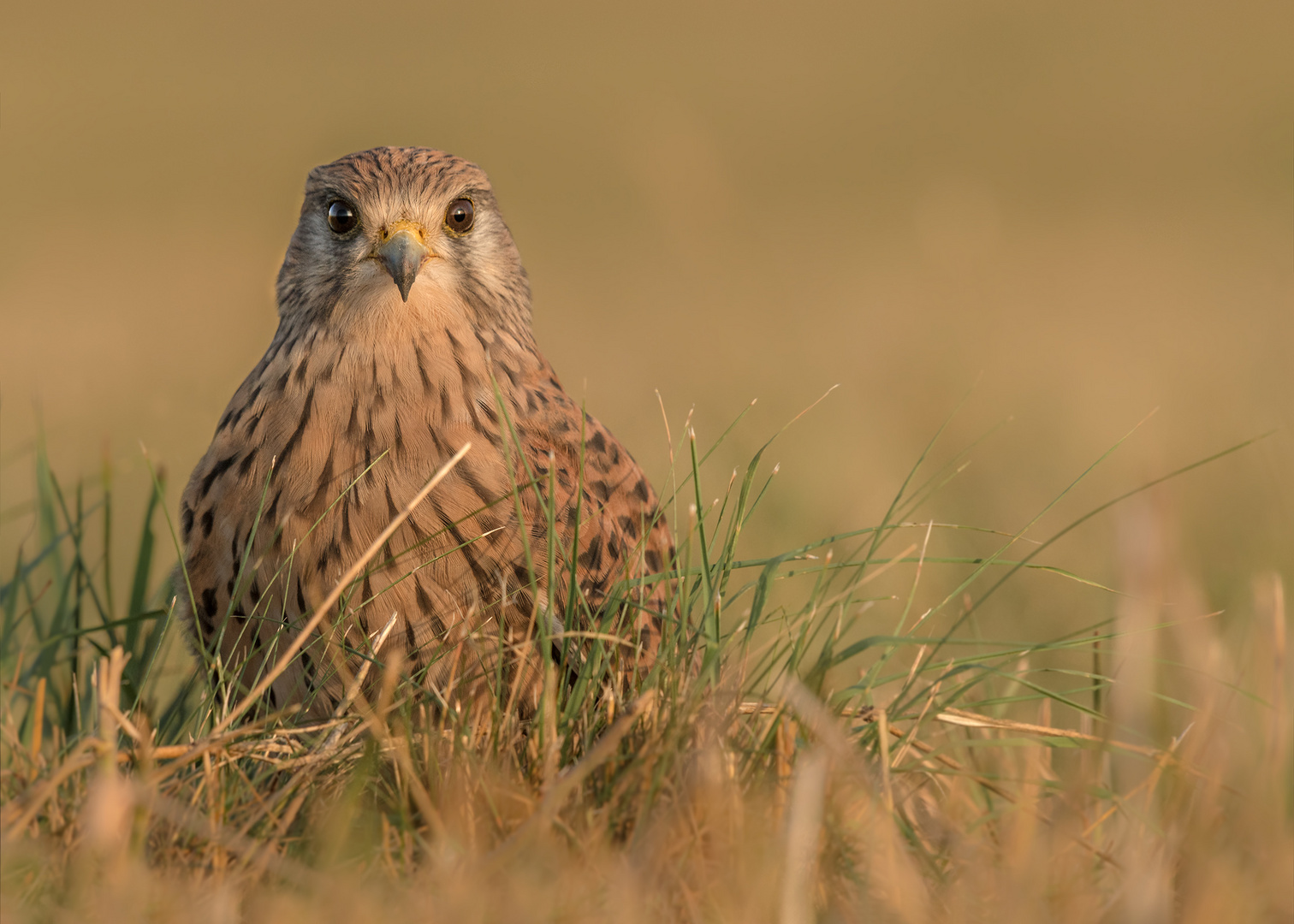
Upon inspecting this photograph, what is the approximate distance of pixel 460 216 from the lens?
12.6 feet

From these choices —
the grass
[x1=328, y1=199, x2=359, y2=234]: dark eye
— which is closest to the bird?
[x1=328, y1=199, x2=359, y2=234]: dark eye

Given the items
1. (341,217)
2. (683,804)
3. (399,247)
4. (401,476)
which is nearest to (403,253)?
(399,247)

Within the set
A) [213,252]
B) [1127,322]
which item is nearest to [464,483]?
[213,252]

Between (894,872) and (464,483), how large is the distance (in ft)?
5.00

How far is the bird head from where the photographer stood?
3.52 metres

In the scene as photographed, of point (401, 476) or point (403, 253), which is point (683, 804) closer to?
point (401, 476)

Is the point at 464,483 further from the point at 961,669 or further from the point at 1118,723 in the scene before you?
the point at 1118,723

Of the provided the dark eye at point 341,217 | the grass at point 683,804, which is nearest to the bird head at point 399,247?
the dark eye at point 341,217

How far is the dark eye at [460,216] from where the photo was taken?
382 cm

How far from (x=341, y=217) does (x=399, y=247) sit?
0.33 metres

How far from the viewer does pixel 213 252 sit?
8430mm

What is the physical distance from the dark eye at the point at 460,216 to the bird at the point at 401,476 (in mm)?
12

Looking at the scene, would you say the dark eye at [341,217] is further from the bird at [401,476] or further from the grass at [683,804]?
the grass at [683,804]

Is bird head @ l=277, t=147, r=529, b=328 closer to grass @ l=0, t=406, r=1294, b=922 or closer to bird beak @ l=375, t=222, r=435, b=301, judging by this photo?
bird beak @ l=375, t=222, r=435, b=301
